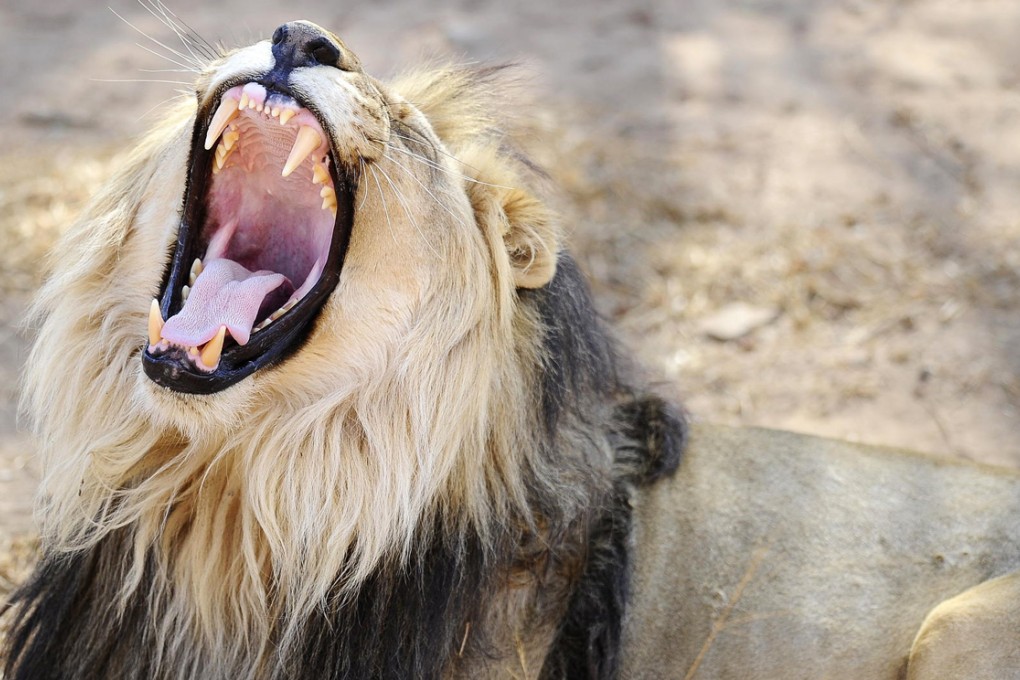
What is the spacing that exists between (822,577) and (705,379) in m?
2.14

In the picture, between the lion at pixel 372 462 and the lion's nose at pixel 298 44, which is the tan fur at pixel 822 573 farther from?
the lion's nose at pixel 298 44

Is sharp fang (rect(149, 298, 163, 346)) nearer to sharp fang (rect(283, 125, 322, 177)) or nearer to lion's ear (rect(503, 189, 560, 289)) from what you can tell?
sharp fang (rect(283, 125, 322, 177))

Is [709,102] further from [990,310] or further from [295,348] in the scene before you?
[295,348]

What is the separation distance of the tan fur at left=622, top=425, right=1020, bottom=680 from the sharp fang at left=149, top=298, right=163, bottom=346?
1.35 m

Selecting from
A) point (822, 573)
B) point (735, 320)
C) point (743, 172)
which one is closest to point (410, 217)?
point (822, 573)

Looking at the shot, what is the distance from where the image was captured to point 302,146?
2598mm

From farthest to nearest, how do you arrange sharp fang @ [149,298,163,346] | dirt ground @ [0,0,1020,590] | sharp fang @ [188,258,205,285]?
dirt ground @ [0,0,1020,590]
sharp fang @ [188,258,205,285]
sharp fang @ [149,298,163,346]

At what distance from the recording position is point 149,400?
8.41 ft

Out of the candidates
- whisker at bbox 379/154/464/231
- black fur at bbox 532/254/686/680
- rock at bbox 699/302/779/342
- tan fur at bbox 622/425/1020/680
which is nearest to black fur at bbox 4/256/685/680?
black fur at bbox 532/254/686/680

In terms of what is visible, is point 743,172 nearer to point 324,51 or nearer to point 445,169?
point 445,169

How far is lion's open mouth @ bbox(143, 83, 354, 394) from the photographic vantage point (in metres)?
2.56

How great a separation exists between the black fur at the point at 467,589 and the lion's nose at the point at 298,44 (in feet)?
2.53

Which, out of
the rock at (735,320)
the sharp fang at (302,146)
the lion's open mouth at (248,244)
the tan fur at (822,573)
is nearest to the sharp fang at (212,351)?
the lion's open mouth at (248,244)

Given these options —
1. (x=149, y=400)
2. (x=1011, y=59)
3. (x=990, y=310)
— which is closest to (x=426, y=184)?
(x=149, y=400)
